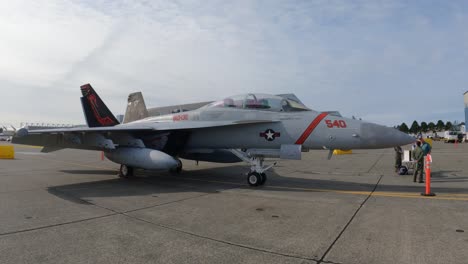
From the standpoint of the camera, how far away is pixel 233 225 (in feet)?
15.1

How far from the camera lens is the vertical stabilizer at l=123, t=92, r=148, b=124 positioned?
1640 centimetres

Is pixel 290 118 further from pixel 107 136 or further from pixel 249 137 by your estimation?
pixel 107 136

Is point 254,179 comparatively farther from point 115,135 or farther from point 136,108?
point 136,108

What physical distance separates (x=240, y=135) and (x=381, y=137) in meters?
3.47

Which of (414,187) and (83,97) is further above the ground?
(83,97)

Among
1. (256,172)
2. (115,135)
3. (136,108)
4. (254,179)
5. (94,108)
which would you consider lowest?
(254,179)

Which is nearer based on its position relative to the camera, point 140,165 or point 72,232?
point 72,232

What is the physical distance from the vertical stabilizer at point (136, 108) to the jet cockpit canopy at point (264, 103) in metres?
8.56

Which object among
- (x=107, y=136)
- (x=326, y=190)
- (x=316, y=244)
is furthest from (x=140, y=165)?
(x=316, y=244)

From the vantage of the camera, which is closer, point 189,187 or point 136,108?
point 189,187

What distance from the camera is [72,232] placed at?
167 inches

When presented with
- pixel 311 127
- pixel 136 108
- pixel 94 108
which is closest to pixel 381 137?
pixel 311 127

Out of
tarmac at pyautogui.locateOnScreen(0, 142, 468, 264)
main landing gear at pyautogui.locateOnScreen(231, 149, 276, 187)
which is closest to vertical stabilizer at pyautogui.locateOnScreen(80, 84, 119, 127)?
tarmac at pyautogui.locateOnScreen(0, 142, 468, 264)

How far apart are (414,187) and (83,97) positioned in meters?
13.3
